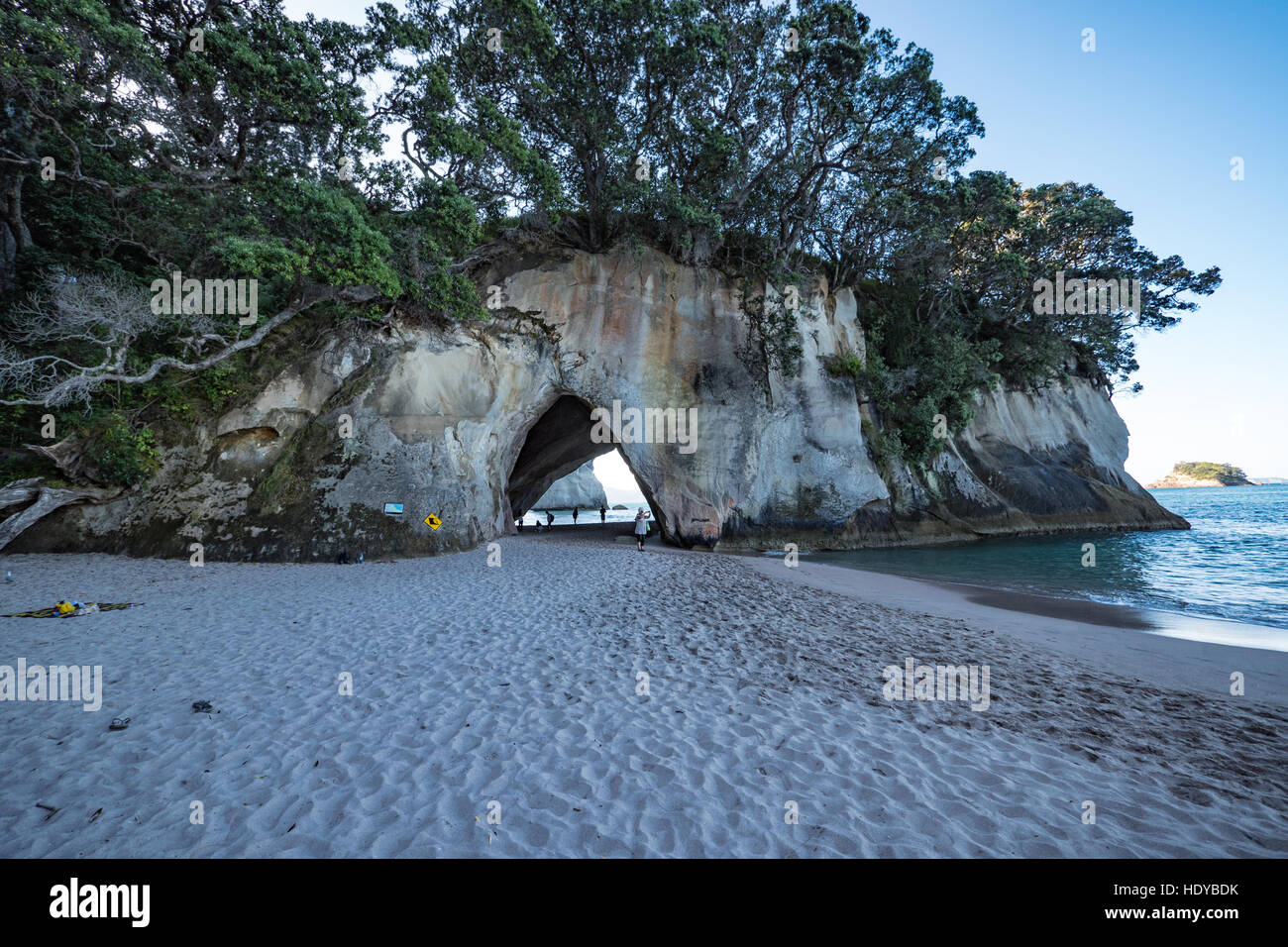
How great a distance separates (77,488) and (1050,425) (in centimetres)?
3956

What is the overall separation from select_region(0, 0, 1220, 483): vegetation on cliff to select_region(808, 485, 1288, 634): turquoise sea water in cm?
788

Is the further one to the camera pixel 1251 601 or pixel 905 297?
pixel 905 297

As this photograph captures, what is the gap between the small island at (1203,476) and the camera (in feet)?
312

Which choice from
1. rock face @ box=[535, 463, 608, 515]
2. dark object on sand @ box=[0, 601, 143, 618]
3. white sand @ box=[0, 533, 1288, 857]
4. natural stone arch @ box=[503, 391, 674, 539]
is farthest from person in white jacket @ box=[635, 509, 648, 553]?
rock face @ box=[535, 463, 608, 515]

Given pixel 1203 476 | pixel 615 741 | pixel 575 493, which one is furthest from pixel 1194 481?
pixel 615 741

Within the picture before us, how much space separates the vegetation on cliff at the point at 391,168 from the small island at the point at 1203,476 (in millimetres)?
125762

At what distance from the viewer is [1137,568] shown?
14188mm

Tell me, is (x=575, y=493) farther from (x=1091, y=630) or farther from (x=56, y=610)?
(x=1091, y=630)

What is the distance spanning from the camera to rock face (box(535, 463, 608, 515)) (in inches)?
2242

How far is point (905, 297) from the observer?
73.4ft

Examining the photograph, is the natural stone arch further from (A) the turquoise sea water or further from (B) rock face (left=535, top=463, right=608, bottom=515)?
(B) rock face (left=535, top=463, right=608, bottom=515)
